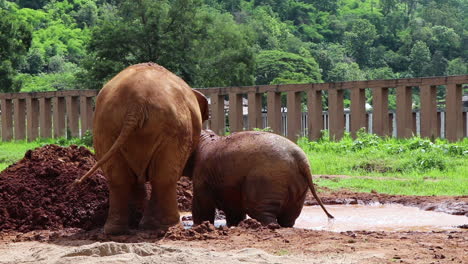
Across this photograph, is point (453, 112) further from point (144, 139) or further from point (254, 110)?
point (144, 139)

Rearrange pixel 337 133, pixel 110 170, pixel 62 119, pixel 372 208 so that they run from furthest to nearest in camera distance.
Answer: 1. pixel 62 119
2. pixel 337 133
3. pixel 372 208
4. pixel 110 170

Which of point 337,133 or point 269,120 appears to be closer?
point 337,133

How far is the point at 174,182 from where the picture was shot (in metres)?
8.23

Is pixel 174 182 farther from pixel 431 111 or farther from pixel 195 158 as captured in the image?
pixel 431 111

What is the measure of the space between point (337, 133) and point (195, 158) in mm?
13131

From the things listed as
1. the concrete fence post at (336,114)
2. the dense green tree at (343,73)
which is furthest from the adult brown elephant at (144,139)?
the dense green tree at (343,73)

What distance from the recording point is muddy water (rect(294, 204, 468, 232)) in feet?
30.8

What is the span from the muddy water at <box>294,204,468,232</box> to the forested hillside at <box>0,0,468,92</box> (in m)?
36.9

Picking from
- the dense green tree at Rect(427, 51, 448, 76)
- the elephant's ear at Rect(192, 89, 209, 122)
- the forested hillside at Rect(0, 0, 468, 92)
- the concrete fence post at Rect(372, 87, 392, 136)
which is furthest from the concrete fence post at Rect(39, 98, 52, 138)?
the dense green tree at Rect(427, 51, 448, 76)

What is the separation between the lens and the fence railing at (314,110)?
67.1 feet

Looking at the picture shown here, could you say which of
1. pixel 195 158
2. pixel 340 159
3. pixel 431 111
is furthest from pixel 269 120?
pixel 195 158

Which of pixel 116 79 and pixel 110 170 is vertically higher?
pixel 116 79

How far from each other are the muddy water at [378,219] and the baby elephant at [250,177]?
0.77 metres

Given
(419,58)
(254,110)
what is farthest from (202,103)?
(419,58)
